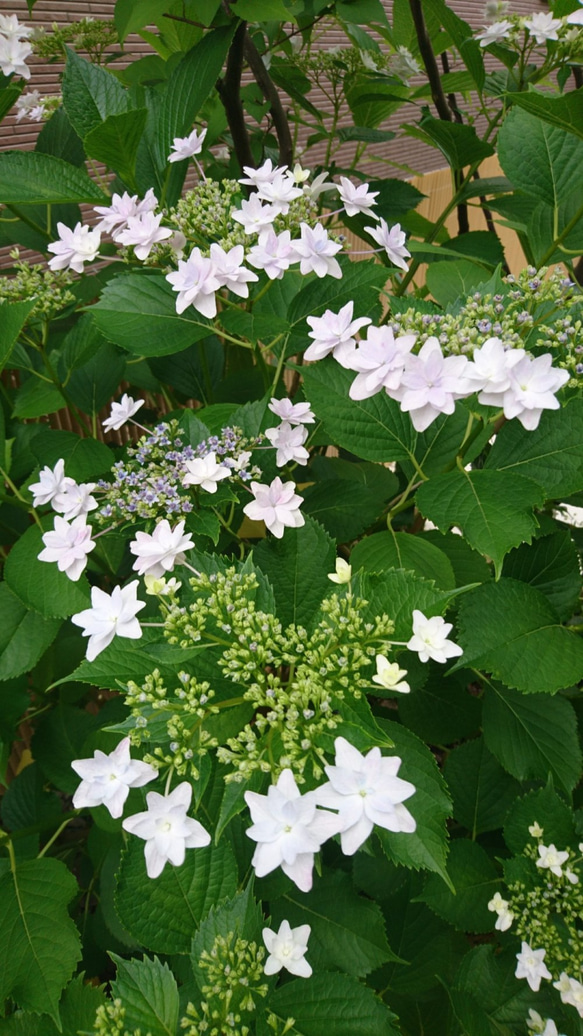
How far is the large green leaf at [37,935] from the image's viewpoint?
518 mm

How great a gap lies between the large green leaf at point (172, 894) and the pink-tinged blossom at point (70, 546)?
0.62 ft

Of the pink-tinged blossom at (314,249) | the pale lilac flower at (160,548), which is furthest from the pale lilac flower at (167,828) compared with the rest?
the pink-tinged blossom at (314,249)

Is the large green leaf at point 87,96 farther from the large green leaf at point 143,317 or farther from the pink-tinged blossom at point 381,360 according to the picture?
the pink-tinged blossom at point 381,360

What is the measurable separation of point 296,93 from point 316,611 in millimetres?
769

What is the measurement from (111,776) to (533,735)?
367 millimetres

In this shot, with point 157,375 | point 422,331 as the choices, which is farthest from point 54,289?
point 422,331

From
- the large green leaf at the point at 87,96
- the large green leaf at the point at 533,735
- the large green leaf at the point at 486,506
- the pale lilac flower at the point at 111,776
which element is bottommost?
the large green leaf at the point at 533,735

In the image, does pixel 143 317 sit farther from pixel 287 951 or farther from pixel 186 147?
pixel 287 951

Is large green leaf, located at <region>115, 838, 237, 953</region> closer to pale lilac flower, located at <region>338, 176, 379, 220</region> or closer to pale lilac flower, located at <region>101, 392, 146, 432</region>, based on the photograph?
pale lilac flower, located at <region>101, 392, 146, 432</region>

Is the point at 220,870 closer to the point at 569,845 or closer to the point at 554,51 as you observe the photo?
the point at 569,845

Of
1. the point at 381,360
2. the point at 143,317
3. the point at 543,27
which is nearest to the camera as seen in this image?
the point at 381,360

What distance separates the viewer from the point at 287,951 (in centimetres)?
40

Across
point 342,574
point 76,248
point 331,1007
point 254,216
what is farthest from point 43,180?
point 331,1007

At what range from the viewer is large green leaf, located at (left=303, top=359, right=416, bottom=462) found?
0.49 meters
